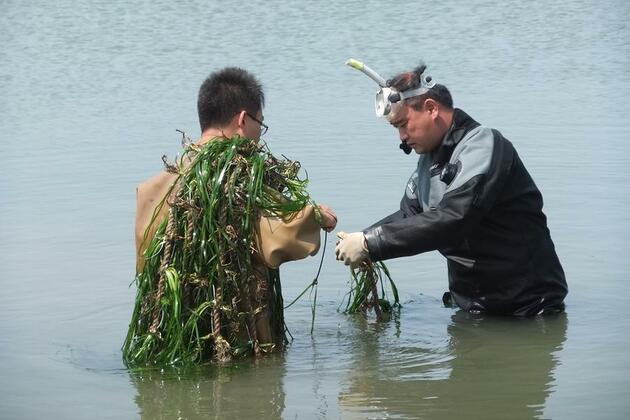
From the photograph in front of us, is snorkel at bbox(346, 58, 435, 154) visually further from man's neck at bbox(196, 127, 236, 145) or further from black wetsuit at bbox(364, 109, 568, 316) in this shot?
man's neck at bbox(196, 127, 236, 145)

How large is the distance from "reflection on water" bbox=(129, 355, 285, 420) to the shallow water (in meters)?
0.01

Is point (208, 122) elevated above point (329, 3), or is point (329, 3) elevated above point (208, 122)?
point (329, 3)

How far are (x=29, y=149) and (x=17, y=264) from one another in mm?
3809

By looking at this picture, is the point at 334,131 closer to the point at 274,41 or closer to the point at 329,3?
the point at 274,41

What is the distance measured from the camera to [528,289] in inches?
269

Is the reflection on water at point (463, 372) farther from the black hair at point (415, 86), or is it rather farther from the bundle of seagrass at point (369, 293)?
the black hair at point (415, 86)

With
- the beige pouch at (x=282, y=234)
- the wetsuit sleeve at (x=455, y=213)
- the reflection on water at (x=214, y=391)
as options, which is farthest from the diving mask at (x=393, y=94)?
the reflection on water at (x=214, y=391)

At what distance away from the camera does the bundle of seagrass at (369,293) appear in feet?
23.3

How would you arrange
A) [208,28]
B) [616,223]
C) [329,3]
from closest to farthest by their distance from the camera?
[616,223]
[208,28]
[329,3]

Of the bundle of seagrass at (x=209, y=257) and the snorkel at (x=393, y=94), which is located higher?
the snorkel at (x=393, y=94)

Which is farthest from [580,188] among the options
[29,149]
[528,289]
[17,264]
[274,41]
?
[274,41]

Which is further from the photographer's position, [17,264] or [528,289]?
[17,264]

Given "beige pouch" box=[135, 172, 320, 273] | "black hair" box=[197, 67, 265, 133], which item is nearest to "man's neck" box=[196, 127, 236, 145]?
"black hair" box=[197, 67, 265, 133]

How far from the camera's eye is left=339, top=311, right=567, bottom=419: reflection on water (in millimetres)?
5555
